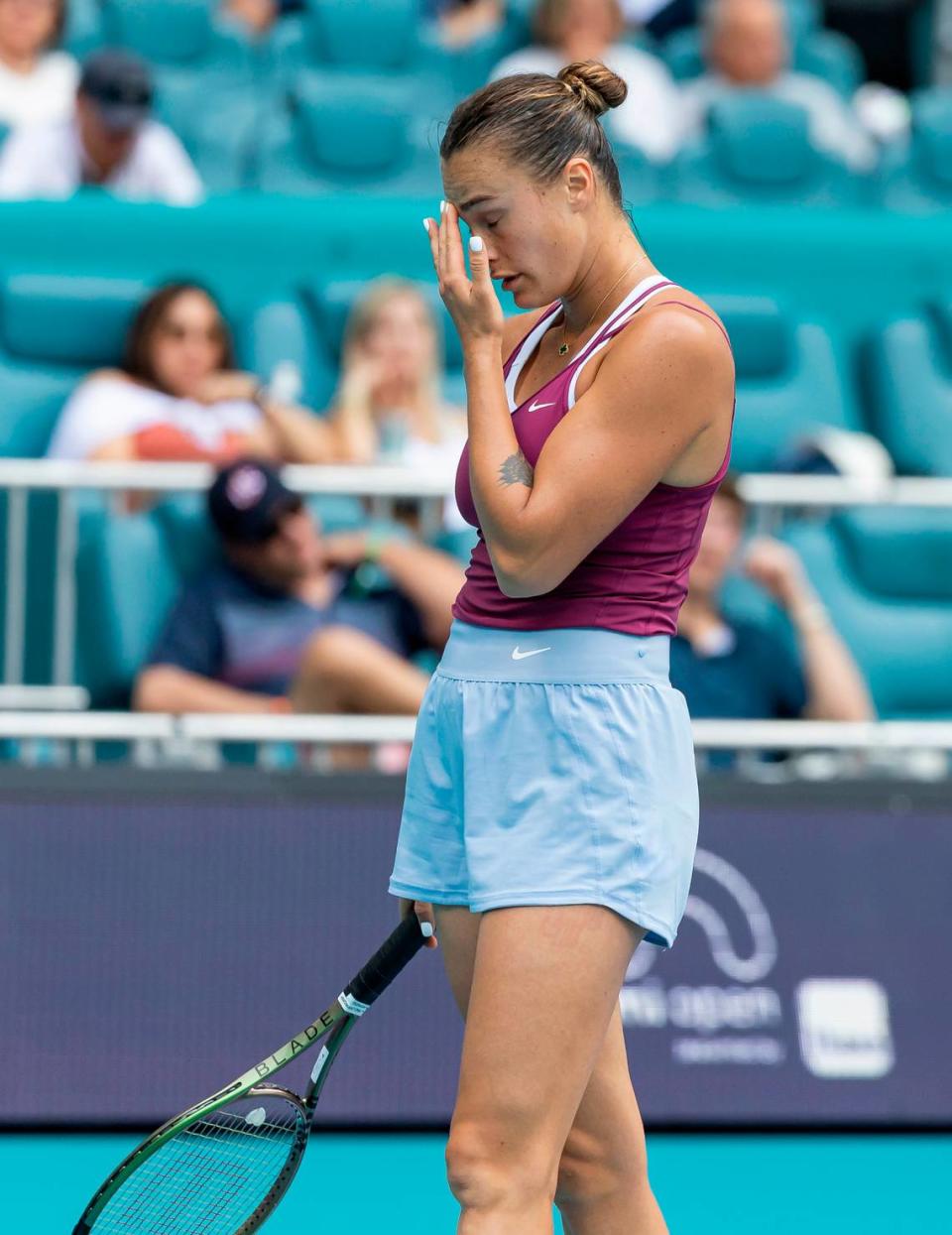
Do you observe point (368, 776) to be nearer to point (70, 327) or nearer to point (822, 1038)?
point (822, 1038)

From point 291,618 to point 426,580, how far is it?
0.35m

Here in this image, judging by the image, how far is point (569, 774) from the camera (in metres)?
2.32

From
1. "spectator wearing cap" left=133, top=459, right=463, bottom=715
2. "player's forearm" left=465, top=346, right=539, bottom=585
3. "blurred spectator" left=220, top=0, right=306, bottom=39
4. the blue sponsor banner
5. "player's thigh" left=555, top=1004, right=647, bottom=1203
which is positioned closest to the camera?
"player's forearm" left=465, top=346, right=539, bottom=585

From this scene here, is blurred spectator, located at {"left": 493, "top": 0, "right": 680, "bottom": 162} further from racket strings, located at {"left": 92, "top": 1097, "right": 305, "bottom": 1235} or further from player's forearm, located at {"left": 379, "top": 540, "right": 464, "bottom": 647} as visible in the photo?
racket strings, located at {"left": 92, "top": 1097, "right": 305, "bottom": 1235}

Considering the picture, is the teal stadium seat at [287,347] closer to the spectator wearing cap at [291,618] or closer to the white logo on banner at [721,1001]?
the spectator wearing cap at [291,618]

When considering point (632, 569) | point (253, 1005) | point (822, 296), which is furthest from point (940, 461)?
point (632, 569)

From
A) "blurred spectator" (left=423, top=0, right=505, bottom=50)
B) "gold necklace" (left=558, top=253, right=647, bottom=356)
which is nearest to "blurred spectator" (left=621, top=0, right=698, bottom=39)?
"blurred spectator" (left=423, top=0, right=505, bottom=50)

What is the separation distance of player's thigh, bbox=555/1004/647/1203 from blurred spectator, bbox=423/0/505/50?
5.95 metres

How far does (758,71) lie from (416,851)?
5622 millimetres

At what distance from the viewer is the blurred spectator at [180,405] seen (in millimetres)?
5281

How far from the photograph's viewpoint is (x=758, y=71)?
743 centimetres

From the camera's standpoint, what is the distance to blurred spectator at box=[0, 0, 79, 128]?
22.4 feet

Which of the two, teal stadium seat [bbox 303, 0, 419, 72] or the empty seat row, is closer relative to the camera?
the empty seat row

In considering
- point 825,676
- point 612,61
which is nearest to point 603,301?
point 825,676
